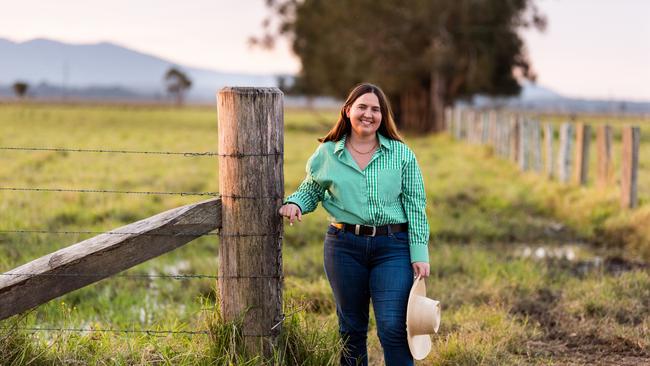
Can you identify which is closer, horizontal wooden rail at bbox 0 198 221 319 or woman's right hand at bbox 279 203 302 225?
horizontal wooden rail at bbox 0 198 221 319

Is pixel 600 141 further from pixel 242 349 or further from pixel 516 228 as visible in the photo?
pixel 242 349

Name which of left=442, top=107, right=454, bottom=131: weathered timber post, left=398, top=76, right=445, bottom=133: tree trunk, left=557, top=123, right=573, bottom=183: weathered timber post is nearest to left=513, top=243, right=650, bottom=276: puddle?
left=557, top=123, right=573, bottom=183: weathered timber post

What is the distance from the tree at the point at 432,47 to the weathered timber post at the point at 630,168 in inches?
807

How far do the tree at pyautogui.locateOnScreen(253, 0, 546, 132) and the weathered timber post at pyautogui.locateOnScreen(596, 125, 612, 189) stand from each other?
19.4m

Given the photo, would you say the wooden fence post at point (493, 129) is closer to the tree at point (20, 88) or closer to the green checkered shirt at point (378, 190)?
the green checkered shirt at point (378, 190)

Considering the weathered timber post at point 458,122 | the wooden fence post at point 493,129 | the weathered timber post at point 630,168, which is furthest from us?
the weathered timber post at point 458,122

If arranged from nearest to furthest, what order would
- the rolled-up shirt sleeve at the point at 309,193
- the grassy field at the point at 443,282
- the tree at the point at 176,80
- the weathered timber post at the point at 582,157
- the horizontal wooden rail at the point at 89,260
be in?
the horizontal wooden rail at the point at 89,260
the rolled-up shirt sleeve at the point at 309,193
the grassy field at the point at 443,282
the weathered timber post at the point at 582,157
the tree at the point at 176,80

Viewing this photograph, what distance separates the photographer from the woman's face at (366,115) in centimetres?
424

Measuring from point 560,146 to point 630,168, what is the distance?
10.3ft

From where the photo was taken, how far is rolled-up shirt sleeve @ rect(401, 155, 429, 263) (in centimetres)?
Result: 418

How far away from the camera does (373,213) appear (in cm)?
416

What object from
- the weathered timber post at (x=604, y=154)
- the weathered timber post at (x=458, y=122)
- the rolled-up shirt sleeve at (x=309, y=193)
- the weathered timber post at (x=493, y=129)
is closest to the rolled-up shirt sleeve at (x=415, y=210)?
the rolled-up shirt sleeve at (x=309, y=193)

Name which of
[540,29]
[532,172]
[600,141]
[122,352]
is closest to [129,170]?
[532,172]

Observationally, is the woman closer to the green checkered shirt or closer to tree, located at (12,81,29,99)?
the green checkered shirt
